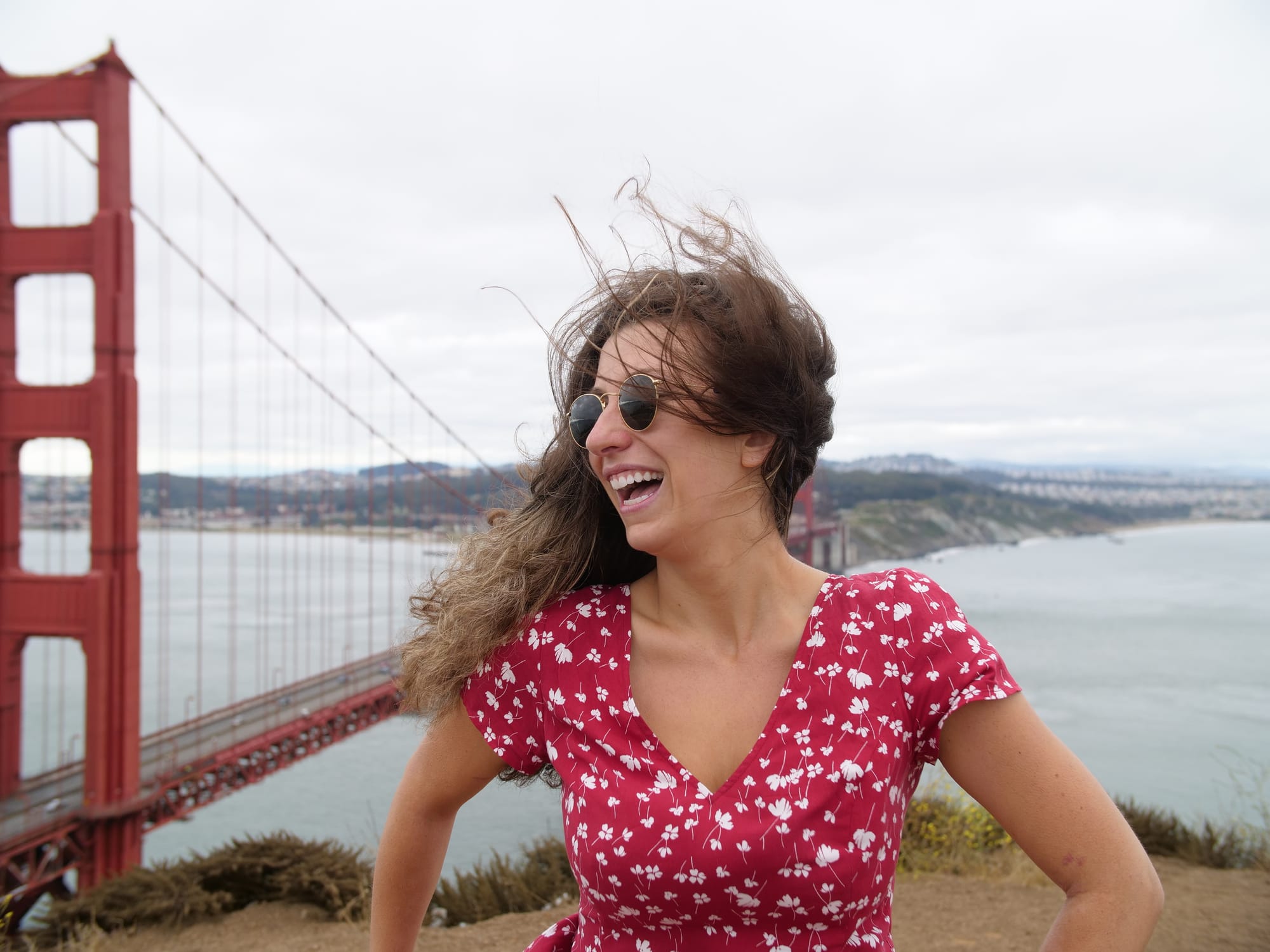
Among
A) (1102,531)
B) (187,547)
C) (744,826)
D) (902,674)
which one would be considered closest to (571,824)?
(744,826)

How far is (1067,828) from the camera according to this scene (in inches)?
51.1

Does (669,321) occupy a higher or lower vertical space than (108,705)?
higher

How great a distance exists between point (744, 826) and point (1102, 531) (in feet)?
225

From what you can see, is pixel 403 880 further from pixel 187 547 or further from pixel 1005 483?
pixel 1005 483

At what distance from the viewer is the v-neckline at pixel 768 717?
4.56 feet

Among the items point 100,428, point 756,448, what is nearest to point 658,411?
point 756,448

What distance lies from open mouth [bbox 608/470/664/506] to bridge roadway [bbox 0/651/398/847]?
10628mm

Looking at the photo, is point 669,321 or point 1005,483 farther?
point 1005,483

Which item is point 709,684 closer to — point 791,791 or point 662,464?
point 791,791

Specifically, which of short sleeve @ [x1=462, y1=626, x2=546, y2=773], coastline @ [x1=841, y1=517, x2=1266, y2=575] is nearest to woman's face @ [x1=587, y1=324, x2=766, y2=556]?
short sleeve @ [x1=462, y1=626, x2=546, y2=773]

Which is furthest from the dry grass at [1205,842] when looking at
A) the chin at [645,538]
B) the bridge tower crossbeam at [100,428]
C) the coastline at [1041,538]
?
the coastline at [1041,538]

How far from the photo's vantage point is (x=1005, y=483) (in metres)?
86.2

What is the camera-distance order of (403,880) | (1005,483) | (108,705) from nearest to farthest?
(403,880) → (108,705) → (1005,483)

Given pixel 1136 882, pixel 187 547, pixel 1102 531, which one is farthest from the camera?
pixel 187 547
